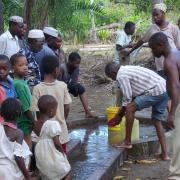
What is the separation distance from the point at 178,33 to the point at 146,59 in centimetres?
670

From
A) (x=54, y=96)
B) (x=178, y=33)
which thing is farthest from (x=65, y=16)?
(x=54, y=96)

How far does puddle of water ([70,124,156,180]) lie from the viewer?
230 inches

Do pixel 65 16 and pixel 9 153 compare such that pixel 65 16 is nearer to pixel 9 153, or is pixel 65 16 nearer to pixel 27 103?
pixel 27 103

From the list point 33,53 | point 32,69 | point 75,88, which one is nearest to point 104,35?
point 75,88

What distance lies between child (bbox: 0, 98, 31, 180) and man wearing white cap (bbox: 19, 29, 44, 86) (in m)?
1.63

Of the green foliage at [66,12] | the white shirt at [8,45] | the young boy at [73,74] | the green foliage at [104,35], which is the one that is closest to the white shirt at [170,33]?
the young boy at [73,74]

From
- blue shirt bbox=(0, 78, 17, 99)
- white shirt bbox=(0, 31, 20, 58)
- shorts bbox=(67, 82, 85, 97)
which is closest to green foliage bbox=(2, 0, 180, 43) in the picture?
shorts bbox=(67, 82, 85, 97)

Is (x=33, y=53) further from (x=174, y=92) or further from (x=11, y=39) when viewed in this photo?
(x=174, y=92)

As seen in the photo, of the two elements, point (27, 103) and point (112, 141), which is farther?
point (112, 141)

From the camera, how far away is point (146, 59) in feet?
47.5

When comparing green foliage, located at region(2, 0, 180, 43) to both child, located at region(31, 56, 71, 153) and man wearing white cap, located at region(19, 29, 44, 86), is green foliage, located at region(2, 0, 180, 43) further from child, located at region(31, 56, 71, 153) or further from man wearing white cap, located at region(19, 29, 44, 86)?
child, located at region(31, 56, 71, 153)

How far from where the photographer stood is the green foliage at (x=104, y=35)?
22769mm

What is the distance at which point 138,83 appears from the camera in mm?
6363

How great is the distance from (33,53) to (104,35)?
16353 mm
